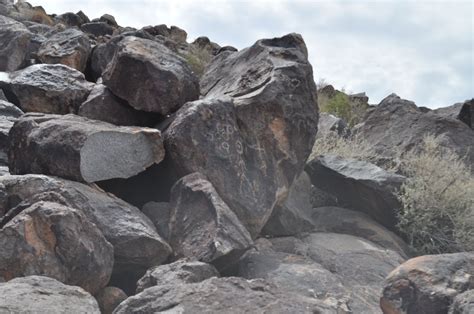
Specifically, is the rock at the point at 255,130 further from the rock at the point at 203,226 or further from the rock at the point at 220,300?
the rock at the point at 220,300

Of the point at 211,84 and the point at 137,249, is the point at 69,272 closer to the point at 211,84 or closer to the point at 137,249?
the point at 137,249

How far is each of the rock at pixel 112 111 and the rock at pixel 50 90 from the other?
3.03 ft

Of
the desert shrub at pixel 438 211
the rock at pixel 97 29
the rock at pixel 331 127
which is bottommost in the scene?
the desert shrub at pixel 438 211

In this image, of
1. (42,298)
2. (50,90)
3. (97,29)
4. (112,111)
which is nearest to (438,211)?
(112,111)

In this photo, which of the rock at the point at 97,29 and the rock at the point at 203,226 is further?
the rock at the point at 97,29

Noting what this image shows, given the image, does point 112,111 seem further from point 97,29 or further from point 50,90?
point 97,29

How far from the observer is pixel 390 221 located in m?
7.06

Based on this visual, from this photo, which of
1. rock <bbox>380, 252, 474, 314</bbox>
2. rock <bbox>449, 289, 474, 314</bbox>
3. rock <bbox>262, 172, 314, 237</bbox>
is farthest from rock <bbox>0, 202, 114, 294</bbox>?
rock <bbox>262, 172, 314, 237</bbox>

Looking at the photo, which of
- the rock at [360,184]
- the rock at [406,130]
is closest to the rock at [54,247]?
the rock at [360,184]

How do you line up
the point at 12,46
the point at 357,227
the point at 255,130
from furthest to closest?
the point at 12,46 < the point at 357,227 < the point at 255,130

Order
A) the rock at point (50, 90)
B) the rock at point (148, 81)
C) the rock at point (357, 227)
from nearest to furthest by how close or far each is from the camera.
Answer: the rock at point (148, 81)
the rock at point (357, 227)
the rock at point (50, 90)

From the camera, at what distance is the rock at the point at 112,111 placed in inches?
258

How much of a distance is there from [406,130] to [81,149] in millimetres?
5890

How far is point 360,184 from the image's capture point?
271 inches
